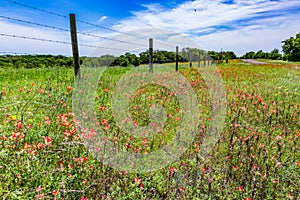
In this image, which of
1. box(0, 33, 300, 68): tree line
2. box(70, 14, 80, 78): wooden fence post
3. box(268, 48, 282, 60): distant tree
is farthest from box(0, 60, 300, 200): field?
box(268, 48, 282, 60): distant tree

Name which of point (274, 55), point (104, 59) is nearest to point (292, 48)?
point (274, 55)

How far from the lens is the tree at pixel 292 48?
7816cm

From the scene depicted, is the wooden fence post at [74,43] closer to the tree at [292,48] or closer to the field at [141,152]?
the field at [141,152]

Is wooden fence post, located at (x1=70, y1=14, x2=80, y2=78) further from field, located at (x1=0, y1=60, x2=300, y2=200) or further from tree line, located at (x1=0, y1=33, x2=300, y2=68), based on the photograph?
tree line, located at (x1=0, y1=33, x2=300, y2=68)

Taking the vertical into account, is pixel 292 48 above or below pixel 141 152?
above

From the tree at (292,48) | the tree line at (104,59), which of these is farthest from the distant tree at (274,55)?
the tree line at (104,59)

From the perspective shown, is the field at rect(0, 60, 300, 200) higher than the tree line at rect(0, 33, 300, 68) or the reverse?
the reverse

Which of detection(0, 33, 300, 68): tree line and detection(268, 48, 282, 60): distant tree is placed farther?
detection(268, 48, 282, 60): distant tree

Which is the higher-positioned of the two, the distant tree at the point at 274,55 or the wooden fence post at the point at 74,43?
the distant tree at the point at 274,55

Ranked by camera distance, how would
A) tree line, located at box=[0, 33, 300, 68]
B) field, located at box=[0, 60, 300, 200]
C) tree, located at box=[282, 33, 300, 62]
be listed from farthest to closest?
1. tree, located at box=[282, 33, 300, 62]
2. tree line, located at box=[0, 33, 300, 68]
3. field, located at box=[0, 60, 300, 200]

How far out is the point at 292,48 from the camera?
266ft

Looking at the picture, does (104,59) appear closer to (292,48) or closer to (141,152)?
(141,152)

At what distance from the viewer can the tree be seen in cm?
7816

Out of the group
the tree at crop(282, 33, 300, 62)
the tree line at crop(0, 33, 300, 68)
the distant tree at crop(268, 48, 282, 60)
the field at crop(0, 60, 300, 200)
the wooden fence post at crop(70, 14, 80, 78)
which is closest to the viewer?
the field at crop(0, 60, 300, 200)
